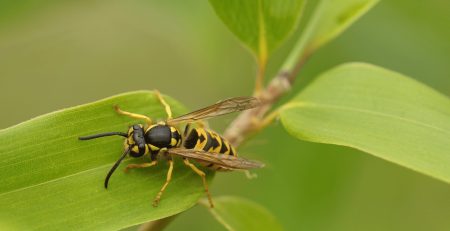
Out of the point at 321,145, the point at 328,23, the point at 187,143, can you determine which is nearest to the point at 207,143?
the point at 187,143

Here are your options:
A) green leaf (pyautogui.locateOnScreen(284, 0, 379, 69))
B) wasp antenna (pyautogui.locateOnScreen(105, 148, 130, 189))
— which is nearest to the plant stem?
green leaf (pyautogui.locateOnScreen(284, 0, 379, 69))

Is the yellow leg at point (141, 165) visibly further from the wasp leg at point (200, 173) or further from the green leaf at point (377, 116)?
the green leaf at point (377, 116)

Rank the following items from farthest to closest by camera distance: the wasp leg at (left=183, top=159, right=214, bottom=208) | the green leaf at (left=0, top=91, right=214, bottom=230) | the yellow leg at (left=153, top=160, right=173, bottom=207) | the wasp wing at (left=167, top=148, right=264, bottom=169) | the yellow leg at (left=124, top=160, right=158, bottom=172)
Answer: the wasp wing at (left=167, top=148, right=264, bottom=169), the wasp leg at (left=183, top=159, right=214, bottom=208), the yellow leg at (left=124, top=160, right=158, bottom=172), the yellow leg at (left=153, top=160, right=173, bottom=207), the green leaf at (left=0, top=91, right=214, bottom=230)

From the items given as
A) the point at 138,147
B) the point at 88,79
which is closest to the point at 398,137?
the point at 138,147

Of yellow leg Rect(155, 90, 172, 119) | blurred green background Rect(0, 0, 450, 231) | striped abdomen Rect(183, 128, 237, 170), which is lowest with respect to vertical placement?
blurred green background Rect(0, 0, 450, 231)

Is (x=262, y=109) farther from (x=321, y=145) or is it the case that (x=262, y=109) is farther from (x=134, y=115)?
(x=321, y=145)

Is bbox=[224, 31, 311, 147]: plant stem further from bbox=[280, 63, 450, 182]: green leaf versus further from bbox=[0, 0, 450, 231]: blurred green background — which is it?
bbox=[0, 0, 450, 231]: blurred green background

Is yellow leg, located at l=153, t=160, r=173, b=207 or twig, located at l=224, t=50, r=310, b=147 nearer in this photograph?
yellow leg, located at l=153, t=160, r=173, b=207
